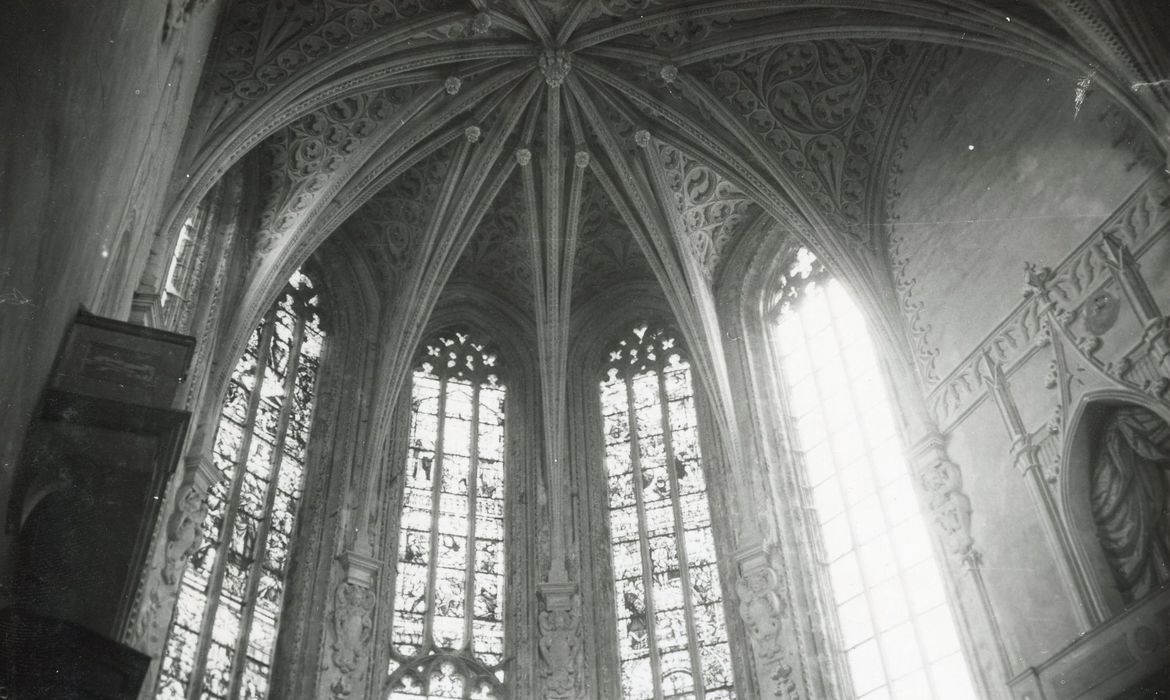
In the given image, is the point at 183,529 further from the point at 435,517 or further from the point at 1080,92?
the point at 1080,92

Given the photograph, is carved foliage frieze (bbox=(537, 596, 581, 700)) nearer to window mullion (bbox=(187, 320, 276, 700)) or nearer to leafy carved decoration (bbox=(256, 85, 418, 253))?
window mullion (bbox=(187, 320, 276, 700))

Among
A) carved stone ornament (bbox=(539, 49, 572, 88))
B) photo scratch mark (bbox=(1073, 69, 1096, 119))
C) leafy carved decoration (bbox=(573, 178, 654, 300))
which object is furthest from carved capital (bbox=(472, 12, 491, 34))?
photo scratch mark (bbox=(1073, 69, 1096, 119))

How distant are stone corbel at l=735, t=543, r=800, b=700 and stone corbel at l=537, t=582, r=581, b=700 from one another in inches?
76.5

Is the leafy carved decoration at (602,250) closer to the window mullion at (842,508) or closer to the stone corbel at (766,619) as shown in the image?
the window mullion at (842,508)

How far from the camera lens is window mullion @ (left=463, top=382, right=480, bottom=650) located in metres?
13.7

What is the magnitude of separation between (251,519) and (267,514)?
24 centimetres

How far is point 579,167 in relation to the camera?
15062 millimetres

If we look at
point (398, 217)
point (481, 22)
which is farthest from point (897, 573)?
point (398, 217)

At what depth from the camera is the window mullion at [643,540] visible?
1333 cm

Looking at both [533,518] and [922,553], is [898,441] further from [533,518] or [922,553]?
[533,518]

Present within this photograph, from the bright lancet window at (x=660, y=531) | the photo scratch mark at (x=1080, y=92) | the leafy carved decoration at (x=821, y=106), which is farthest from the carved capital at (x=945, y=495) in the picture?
the photo scratch mark at (x=1080, y=92)

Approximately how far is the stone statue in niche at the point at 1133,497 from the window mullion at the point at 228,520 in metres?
8.69

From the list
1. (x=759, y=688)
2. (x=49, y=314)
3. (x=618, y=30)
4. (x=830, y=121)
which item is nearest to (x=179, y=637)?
(x=759, y=688)

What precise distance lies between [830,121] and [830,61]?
728 millimetres
